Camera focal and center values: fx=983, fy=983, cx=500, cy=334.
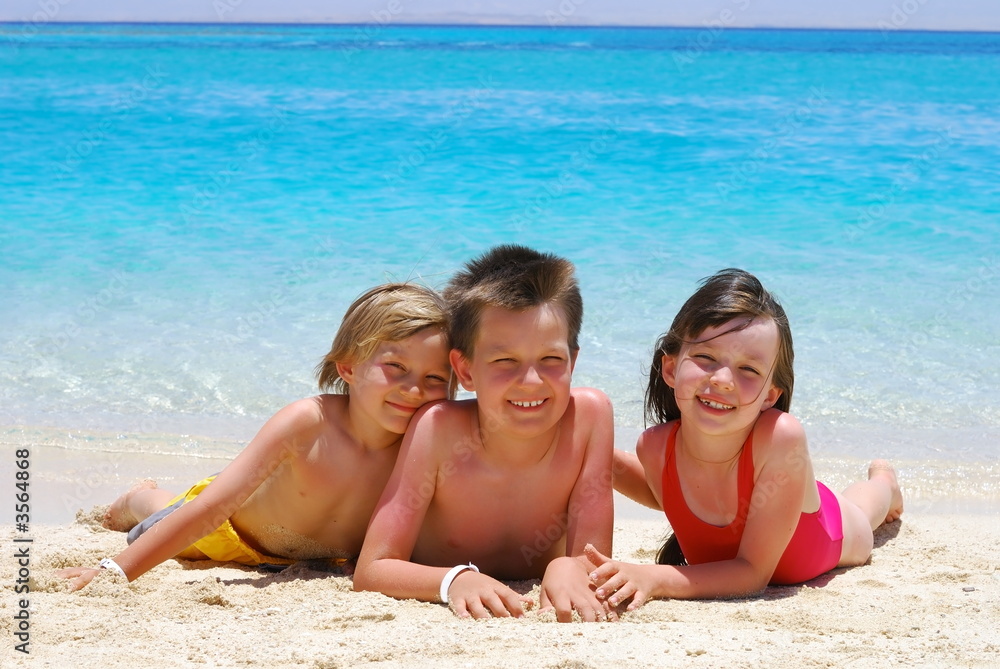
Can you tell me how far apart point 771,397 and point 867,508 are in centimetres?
85

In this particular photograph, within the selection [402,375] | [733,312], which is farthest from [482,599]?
[733,312]

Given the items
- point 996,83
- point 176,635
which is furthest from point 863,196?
point 996,83

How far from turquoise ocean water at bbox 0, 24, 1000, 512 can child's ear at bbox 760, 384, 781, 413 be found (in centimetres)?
136

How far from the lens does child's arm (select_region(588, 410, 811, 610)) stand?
2732 mm

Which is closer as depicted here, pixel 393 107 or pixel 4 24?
pixel 393 107

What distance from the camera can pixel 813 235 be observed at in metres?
8.38

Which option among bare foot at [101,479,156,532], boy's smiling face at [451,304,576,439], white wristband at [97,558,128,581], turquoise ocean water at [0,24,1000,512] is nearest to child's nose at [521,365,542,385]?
boy's smiling face at [451,304,576,439]

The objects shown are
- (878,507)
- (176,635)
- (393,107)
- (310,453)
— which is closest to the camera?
(176,635)

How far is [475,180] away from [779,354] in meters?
7.87

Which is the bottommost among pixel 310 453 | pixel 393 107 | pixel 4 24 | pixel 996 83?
pixel 310 453

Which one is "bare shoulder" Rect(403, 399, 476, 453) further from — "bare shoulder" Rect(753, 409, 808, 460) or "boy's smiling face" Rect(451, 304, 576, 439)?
"bare shoulder" Rect(753, 409, 808, 460)

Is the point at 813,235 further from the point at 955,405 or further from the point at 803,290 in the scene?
the point at 955,405

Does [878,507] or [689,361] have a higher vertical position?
[689,361]

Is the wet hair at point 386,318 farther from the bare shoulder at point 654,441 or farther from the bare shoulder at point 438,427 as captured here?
the bare shoulder at point 654,441
